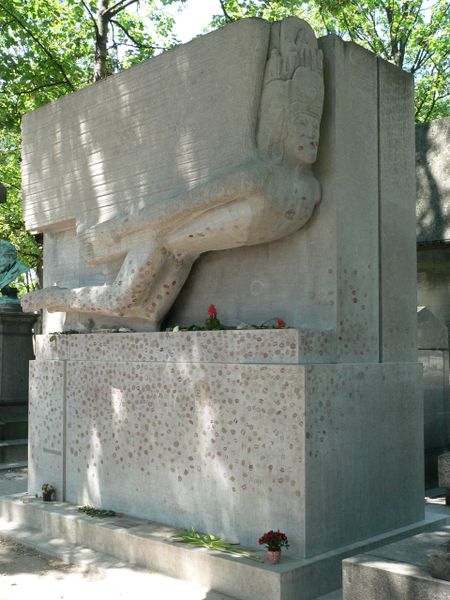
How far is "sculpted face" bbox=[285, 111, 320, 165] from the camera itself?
544 centimetres

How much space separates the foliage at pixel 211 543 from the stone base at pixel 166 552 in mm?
75

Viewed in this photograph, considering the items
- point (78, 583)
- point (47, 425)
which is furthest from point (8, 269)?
point (78, 583)

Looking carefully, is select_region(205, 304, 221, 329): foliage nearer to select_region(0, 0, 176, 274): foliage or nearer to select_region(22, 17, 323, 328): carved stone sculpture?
select_region(22, 17, 323, 328): carved stone sculpture

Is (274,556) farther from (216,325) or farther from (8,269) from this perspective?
(8,269)

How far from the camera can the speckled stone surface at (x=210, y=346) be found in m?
5.20

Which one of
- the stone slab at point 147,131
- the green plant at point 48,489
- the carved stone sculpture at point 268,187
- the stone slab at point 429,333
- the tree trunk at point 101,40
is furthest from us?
the tree trunk at point 101,40

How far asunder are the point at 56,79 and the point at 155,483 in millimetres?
12078

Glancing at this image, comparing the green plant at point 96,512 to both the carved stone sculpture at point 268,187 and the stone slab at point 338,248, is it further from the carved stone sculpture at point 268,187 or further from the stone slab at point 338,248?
the carved stone sculpture at point 268,187

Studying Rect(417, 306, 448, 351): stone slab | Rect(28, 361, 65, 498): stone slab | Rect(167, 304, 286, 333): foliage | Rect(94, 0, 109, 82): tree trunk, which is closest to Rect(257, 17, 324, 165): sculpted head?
Rect(167, 304, 286, 333): foliage

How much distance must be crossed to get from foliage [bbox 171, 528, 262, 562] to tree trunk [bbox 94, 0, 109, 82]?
1018 centimetres

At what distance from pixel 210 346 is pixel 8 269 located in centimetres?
866

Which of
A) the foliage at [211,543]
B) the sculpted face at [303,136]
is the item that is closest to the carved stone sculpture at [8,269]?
the foliage at [211,543]

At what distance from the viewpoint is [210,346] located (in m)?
5.71

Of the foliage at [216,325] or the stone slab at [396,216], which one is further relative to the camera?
the stone slab at [396,216]
